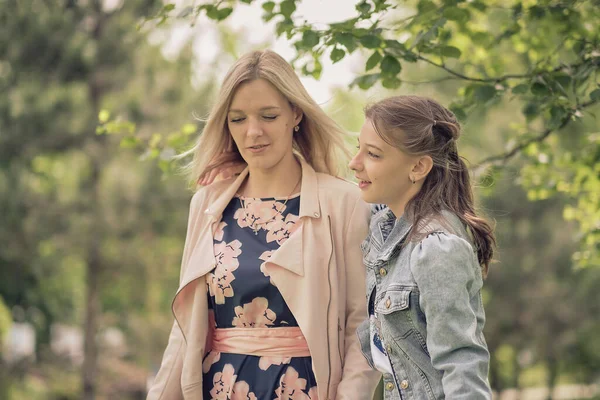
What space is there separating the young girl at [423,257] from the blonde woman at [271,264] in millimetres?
265

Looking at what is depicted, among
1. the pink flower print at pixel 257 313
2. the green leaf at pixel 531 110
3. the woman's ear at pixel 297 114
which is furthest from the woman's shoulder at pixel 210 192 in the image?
the green leaf at pixel 531 110

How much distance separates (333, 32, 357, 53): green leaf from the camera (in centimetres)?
327

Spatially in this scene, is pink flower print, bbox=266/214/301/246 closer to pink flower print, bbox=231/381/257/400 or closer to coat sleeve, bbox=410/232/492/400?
pink flower print, bbox=231/381/257/400

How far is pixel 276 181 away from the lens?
9.82ft

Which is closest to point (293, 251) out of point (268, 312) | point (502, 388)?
point (268, 312)

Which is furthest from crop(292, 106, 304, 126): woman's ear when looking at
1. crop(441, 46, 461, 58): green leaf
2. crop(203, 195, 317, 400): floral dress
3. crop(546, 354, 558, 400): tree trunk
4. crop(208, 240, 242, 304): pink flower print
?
crop(546, 354, 558, 400): tree trunk

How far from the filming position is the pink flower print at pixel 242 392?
277cm

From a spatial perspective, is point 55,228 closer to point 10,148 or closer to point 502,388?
point 10,148

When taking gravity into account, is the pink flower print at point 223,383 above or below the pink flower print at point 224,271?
below

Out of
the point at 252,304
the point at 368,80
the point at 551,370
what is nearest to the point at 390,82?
the point at 368,80

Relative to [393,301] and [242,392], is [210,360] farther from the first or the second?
[393,301]

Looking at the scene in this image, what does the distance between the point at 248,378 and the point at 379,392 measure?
0.65m

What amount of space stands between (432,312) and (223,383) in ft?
3.50

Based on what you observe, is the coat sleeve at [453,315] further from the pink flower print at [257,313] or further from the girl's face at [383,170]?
the pink flower print at [257,313]
